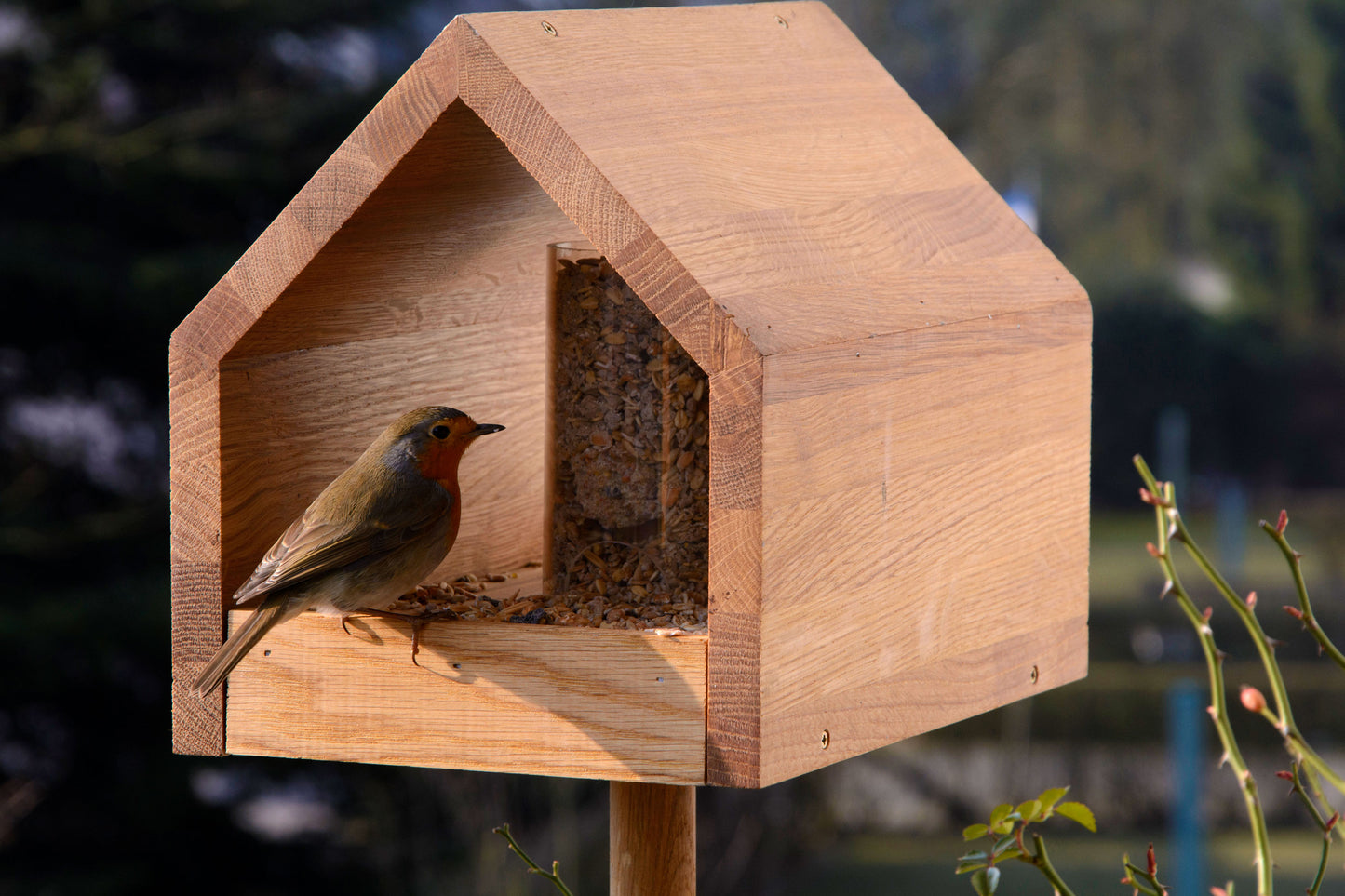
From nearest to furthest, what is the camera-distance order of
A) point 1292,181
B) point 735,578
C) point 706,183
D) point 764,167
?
point 735,578 → point 706,183 → point 764,167 → point 1292,181

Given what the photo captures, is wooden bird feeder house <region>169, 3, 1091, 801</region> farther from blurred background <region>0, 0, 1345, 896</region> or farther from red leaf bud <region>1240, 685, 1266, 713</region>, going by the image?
blurred background <region>0, 0, 1345, 896</region>

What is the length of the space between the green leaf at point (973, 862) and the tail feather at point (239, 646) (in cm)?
89

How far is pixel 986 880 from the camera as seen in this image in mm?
1004

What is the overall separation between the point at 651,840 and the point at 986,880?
93 centimetres

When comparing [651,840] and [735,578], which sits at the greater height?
[735,578]

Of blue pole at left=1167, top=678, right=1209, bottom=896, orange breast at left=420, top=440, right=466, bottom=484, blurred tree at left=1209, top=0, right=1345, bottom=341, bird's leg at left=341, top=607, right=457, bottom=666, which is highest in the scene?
blurred tree at left=1209, top=0, right=1345, bottom=341

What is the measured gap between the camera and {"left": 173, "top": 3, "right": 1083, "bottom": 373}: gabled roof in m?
1.54

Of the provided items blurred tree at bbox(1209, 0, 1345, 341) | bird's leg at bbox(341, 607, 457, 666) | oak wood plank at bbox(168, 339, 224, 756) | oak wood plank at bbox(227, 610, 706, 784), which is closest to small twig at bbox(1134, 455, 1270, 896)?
oak wood plank at bbox(227, 610, 706, 784)

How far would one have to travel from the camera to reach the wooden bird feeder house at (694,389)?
154 cm

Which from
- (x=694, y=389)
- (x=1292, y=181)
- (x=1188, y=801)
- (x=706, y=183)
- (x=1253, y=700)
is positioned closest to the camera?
(x=1253, y=700)

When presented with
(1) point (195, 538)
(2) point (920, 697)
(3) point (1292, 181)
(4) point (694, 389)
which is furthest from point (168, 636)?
(3) point (1292, 181)

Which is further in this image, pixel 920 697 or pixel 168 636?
pixel 168 636

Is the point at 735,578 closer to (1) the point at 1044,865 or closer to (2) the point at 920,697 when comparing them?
(2) the point at 920,697

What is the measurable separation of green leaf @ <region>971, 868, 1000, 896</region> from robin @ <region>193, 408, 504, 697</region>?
897mm
